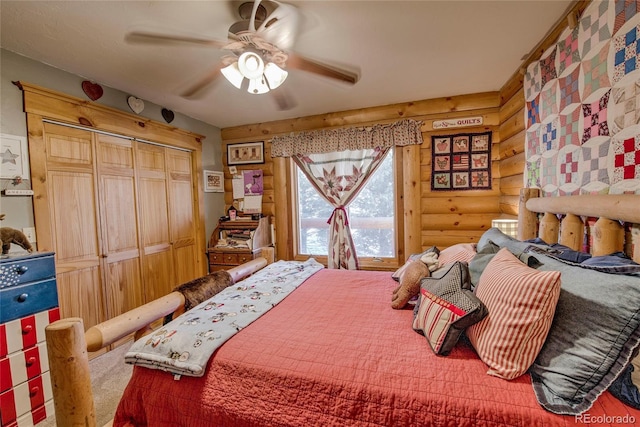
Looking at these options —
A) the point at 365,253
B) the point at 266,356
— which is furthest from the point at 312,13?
the point at 365,253

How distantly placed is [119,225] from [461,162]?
359 centimetres

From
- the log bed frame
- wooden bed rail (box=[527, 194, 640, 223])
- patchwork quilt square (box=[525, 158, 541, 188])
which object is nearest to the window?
patchwork quilt square (box=[525, 158, 541, 188])

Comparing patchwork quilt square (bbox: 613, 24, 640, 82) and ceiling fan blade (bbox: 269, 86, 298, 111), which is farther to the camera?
ceiling fan blade (bbox: 269, 86, 298, 111)

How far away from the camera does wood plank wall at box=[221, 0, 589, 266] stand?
8.48 ft

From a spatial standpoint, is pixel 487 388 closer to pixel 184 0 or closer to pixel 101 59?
pixel 184 0

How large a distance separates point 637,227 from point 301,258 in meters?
3.07

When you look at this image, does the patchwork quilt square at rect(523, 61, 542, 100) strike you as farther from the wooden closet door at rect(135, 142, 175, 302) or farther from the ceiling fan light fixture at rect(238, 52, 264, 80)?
the wooden closet door at rect(135, 142, 175, 302)

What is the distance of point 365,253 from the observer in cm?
346

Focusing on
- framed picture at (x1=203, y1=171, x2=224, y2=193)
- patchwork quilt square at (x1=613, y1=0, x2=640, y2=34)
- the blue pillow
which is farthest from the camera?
framed picture at (x1=203, y1=171, x2=224, y2=193)

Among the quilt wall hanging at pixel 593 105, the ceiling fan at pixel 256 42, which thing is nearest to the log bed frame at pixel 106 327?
the quilt wall hanging at pixel 593 105

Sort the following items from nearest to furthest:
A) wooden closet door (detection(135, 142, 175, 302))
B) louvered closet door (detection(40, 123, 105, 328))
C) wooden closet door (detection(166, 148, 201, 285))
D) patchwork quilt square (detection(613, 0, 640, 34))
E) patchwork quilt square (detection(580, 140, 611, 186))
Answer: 1. patchwork quilt square (detection(613, 0, 640, 34))
2. patchwork quilt square (detection(580, 140, 611, 186))
3. louvered closet door (detection(40, 123, 105, 328))
4. wooden closet door (detection(135, 142, 175, 302))
5. wooden closet door (detection(166, 148, 201, 285))

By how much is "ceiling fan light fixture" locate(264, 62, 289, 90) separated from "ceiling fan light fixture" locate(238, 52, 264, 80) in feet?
0.22

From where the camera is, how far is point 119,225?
2656mm

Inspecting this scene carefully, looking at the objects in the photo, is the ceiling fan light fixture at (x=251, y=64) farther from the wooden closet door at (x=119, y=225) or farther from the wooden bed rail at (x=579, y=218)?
the wooden closet door at (x=119, y=225)
